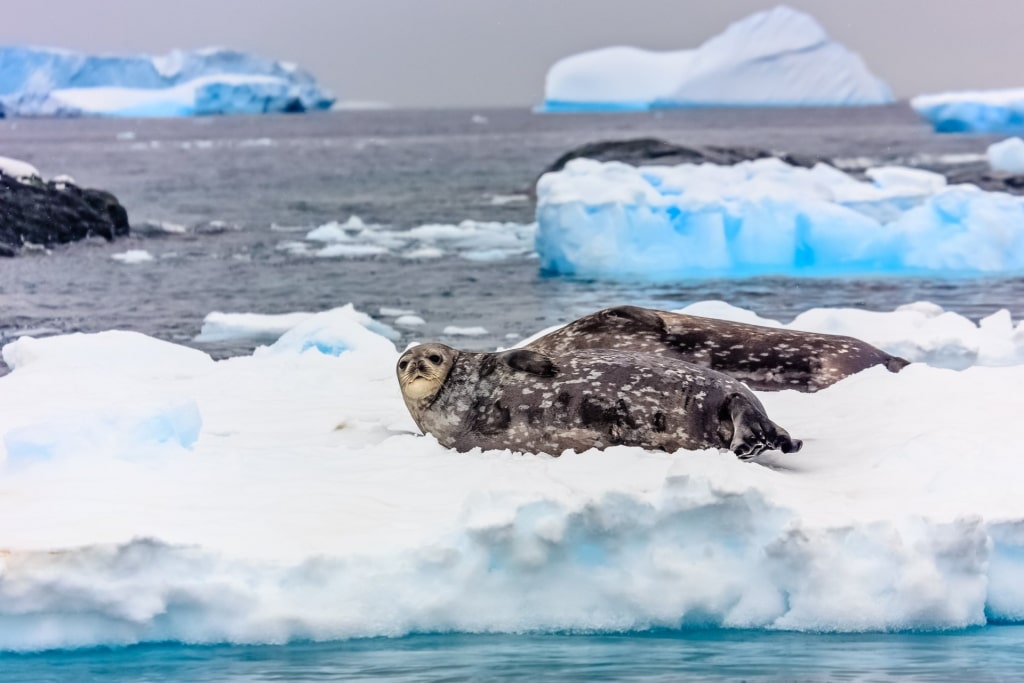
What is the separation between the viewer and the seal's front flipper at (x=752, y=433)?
4.59 meters

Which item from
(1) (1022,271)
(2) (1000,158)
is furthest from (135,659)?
(2) (1000,158)

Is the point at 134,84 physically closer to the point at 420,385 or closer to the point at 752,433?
the point at 420,385

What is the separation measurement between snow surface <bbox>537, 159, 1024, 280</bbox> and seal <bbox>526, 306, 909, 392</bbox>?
24.4ft

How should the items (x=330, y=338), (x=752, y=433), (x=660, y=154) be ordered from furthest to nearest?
(x=660, y=154), (x=330, y=338), (x=752, y=433)

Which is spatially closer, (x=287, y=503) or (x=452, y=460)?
(x=287, y=503)

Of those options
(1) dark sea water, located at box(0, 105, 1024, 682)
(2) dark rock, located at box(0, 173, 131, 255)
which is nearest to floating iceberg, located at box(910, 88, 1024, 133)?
(1) dark sea water, located at box(0, 105, 1024, 682)

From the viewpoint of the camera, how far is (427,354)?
5.07 m

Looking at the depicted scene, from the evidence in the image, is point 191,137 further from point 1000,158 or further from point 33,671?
point 33,671

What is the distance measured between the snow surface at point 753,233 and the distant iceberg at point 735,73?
52137 millimetres

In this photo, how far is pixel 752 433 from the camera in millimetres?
4613

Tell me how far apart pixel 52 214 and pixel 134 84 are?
60.4m

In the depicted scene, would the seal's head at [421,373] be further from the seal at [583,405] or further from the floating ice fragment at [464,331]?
the floating ice fragment at [464,331]

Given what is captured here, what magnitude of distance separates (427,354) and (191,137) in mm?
61874

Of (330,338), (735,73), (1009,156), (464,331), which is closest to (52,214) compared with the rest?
(464,331)
